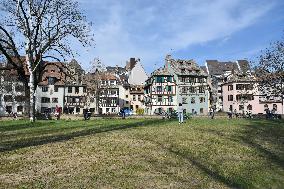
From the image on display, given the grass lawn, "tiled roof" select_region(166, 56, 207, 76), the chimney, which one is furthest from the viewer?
the chimney

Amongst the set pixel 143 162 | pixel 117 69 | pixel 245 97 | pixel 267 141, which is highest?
pixel 117 69

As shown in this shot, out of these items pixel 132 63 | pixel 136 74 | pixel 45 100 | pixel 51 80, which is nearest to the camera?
pixel 51 80

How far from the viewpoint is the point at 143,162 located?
55.3ft

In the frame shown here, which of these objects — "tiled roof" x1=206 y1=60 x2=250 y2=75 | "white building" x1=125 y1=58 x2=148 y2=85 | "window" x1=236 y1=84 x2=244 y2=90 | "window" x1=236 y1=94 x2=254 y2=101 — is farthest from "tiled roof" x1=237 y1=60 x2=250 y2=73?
"white building" x1=125 y1=58 x2=148 y2=85

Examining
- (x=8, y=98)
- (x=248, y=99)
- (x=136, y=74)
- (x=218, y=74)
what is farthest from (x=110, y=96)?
(x=248, y=99)

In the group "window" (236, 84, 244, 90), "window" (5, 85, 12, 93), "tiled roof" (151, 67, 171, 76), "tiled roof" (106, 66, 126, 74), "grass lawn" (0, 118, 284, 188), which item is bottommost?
"grass lawn" (0, 118, 284, 188)

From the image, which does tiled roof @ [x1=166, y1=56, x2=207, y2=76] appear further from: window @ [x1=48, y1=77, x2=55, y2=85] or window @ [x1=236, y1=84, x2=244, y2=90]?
window @ [x1=48, y1=77, x2=55, y2=85]

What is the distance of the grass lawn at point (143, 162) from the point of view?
45.5 feet

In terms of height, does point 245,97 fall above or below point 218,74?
below

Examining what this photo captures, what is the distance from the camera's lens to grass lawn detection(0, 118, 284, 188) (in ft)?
45.5

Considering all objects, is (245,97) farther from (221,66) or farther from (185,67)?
(221,66)

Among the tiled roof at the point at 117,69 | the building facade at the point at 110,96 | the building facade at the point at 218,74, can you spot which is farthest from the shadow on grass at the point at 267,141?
the tiled roof at the point at 117,69

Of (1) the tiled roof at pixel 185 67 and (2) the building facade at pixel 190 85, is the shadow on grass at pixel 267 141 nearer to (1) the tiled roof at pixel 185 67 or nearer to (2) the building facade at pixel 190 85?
(2) the building facade at pixel 190 85

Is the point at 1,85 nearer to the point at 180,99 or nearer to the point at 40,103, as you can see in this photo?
the point at 40,103
